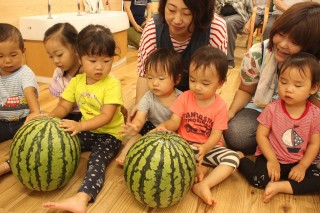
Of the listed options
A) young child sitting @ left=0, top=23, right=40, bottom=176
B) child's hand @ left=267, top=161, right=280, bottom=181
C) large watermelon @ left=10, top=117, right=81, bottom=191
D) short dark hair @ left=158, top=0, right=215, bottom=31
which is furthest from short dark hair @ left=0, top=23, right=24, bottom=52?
child's hand @ left=267, top=161, right=280, bottom=181

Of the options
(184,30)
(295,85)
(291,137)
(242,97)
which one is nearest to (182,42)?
(184,30)

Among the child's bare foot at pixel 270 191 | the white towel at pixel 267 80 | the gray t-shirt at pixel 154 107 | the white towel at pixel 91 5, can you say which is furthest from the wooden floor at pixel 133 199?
the white towel at pixel 91 5

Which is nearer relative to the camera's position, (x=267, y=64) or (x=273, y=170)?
(x=273, y=170)

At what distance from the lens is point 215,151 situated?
176cm

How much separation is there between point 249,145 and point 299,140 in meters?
0.35

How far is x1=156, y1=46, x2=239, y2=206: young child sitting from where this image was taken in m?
1.65

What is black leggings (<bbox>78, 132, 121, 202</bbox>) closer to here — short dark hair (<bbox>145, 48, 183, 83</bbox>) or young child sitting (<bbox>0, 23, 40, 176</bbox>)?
young child sitting (<bbox>0, 23, 40, 176</bbox>)

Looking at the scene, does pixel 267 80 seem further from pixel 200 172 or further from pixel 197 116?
pixel 200 172

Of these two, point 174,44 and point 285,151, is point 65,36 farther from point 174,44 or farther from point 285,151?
point 285,151

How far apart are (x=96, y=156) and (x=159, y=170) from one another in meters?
0.52

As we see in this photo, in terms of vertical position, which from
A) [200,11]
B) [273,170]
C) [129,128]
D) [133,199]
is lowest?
[133,199]

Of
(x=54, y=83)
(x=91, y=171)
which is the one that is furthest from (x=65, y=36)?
(x=91, y=171)

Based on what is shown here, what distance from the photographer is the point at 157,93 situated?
189 cm

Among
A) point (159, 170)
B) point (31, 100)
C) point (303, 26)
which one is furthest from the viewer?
point (31, 100)
